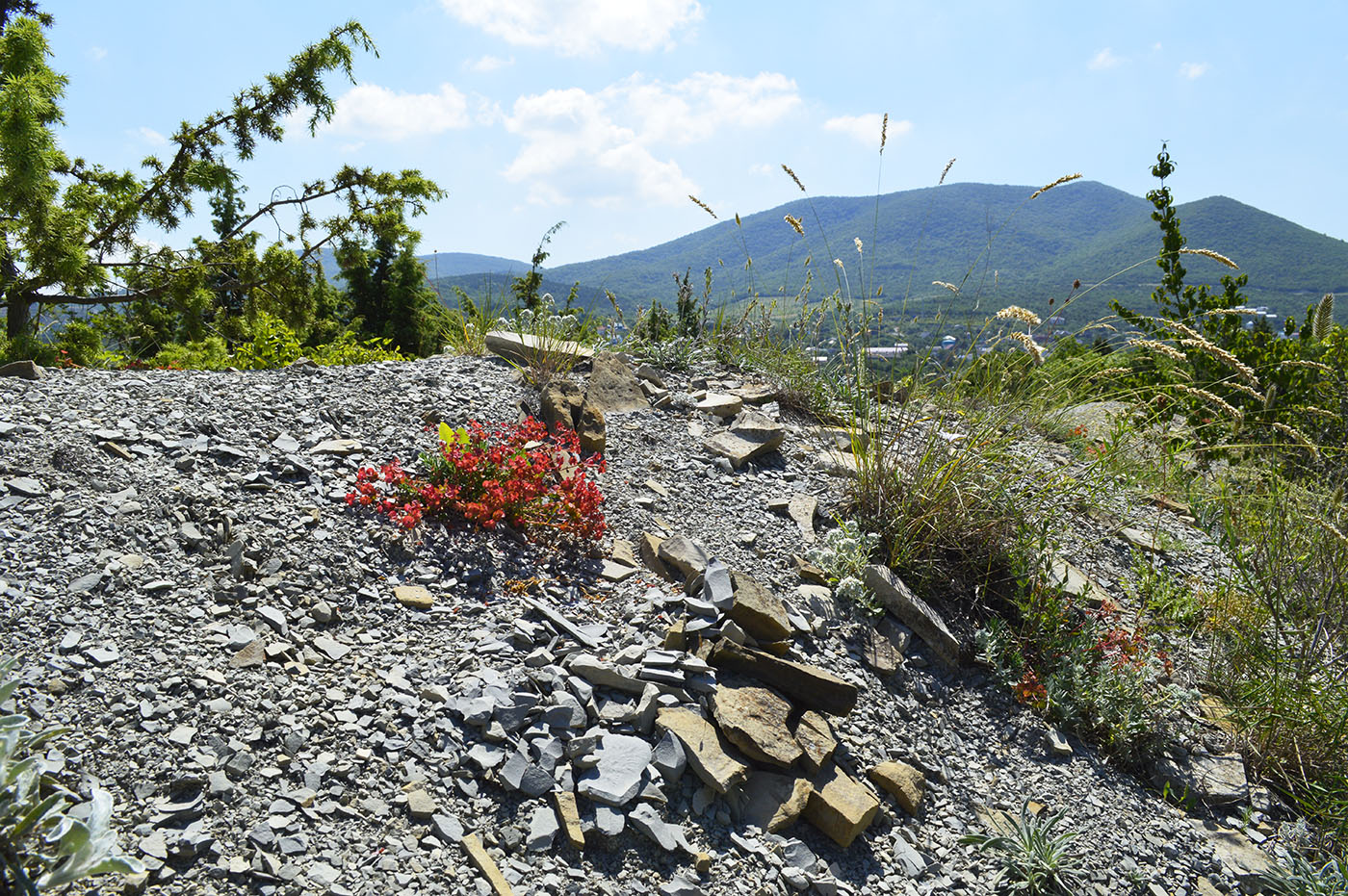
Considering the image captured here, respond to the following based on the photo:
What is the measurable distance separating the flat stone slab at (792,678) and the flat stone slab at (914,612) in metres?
0.82

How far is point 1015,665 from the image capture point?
3.71 meters

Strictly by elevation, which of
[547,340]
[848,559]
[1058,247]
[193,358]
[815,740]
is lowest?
[815,740]

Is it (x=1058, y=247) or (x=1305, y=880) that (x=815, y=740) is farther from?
(x=1058, y=247)

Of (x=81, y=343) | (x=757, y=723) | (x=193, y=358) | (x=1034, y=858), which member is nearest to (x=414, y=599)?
(x=757, y=723)

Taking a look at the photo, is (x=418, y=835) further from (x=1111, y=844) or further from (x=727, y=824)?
(x=1111, y=844)

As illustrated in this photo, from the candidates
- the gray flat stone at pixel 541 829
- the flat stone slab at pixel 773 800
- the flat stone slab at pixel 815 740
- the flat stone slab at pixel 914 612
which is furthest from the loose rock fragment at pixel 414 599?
the flat stone slab at pixel 914 612

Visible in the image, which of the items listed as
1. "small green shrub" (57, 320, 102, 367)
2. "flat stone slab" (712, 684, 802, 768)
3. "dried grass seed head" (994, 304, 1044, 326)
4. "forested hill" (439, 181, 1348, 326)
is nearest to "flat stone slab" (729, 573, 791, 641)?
"flat stone slab" (712, 684, 802, 768)

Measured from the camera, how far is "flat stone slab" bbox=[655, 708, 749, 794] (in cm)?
260

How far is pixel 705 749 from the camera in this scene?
2670 mm

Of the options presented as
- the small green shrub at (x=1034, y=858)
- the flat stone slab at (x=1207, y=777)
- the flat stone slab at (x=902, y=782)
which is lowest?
the flat stone slab at (x=1207, y=777)

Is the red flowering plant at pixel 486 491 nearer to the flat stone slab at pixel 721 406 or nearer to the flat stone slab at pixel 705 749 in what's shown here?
the flat stone slab at pixel 705 749

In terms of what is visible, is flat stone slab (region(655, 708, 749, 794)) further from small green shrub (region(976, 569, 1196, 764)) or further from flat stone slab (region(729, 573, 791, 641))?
small green shrub (region(976, 569, 1196, 764))

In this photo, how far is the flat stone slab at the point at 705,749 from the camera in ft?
8.53

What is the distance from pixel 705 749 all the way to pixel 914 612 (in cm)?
159
